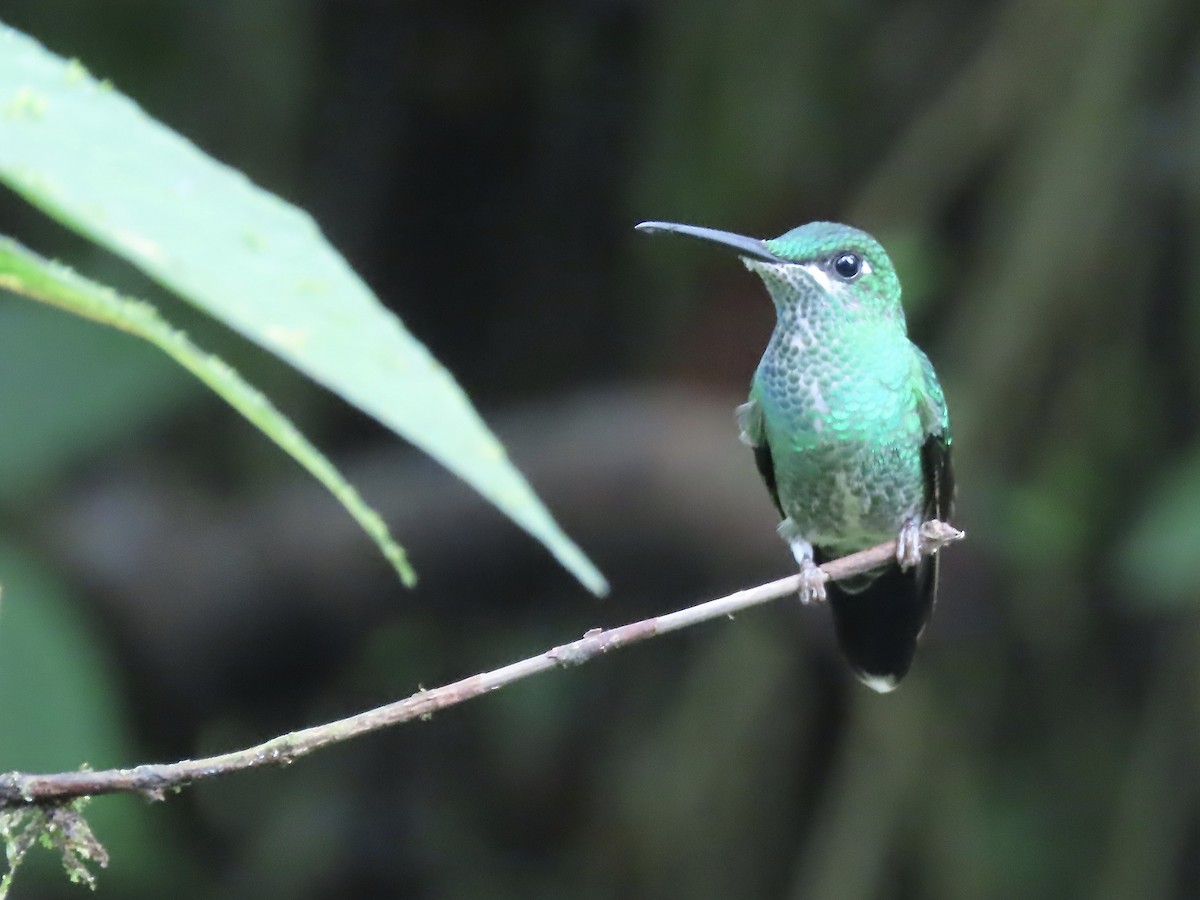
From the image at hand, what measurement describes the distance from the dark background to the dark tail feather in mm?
1213

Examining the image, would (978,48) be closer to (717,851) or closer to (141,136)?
(717,851)

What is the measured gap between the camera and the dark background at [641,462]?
12.7ft

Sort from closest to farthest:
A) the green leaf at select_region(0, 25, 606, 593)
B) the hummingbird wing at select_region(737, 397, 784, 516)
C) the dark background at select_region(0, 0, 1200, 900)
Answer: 1. the green leaf at select_region(0, 25, 606, 593)
2. the hummingbird wing at select_region(737, 397, 784, 516)
3. the dark background at select_region(0, 0, 1200, 900)

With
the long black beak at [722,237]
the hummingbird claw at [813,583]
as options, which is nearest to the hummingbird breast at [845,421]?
the long black beak at [722,237]

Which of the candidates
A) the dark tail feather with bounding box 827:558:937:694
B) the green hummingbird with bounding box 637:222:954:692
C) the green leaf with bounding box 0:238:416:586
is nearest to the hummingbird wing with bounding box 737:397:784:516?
the green hummingbird with bounding box 637:222:954:692

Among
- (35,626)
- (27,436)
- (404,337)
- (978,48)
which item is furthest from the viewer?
(978,48)

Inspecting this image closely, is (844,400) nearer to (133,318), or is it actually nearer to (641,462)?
(641,462)

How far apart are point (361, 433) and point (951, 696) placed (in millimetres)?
1987

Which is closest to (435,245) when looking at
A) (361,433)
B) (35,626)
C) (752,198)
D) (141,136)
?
(361,433)

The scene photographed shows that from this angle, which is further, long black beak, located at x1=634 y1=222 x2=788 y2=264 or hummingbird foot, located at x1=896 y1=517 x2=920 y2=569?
hummingbird foot, located at x1=896 y1=517 x2=920 y2=569

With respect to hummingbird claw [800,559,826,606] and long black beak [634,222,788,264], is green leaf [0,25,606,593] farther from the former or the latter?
long black beak [634,222,788,264]

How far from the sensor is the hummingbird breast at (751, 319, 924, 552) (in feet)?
7.02

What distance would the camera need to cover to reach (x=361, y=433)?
15.9 feet

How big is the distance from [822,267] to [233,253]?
1.87 m
